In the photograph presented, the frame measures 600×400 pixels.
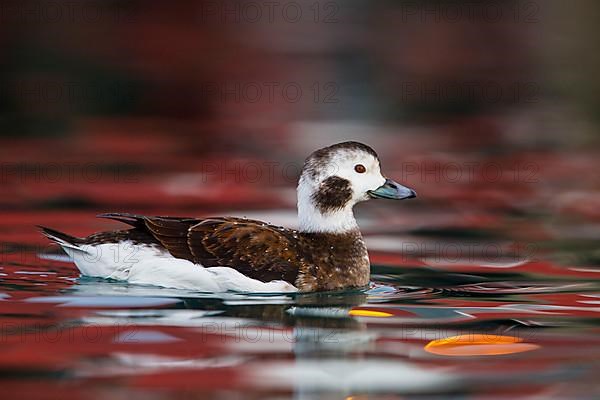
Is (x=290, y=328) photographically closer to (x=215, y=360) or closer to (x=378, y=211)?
(x=215, y=360)

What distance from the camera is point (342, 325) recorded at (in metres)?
8.11

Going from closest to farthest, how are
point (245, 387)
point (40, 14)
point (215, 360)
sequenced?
point (245, 387)
point (215, 360)
point (40, 14)

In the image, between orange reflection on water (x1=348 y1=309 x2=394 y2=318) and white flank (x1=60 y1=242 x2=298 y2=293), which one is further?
white flank (x1=60 y1=242 x2=298 y2=293)

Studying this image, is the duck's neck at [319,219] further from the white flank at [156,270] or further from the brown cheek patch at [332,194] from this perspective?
the white flank at [156,270]

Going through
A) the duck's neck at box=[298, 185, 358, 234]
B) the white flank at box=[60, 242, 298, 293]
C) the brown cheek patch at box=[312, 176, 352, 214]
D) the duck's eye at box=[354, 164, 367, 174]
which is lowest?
the white flank at box=[60, 242, 298, 293]

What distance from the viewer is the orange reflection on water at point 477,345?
24.5ft

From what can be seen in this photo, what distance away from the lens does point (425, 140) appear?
16.9 m

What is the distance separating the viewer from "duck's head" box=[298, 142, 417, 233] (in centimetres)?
920

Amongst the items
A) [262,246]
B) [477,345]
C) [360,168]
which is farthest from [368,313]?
[360,168]

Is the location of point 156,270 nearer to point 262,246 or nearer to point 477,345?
point 262,246

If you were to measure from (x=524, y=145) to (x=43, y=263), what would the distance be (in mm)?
8260

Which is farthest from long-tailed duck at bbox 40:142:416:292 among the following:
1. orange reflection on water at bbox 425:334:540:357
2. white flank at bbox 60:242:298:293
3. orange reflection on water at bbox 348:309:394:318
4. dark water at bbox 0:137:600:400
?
orange reflection on water at bbox 425:334:540:357

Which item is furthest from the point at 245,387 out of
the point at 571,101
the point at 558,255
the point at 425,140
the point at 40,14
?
the point at 40,14

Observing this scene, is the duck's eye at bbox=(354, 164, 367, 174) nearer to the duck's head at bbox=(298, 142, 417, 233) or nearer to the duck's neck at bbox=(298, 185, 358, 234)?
the duck's head at bbox=(298, 142, 417, 233)
